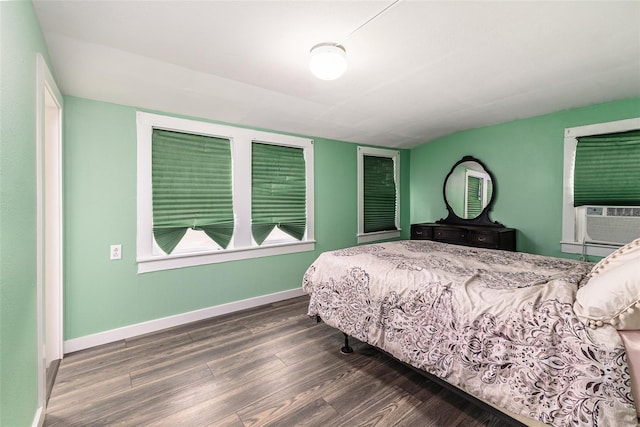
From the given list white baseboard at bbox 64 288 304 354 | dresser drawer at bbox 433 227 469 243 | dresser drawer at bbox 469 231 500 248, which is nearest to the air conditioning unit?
dresser drawer at bbox 469 231 500 248

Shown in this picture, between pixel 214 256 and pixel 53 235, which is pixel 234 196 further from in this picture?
pixel 53 235

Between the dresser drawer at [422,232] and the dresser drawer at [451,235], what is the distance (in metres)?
0.07

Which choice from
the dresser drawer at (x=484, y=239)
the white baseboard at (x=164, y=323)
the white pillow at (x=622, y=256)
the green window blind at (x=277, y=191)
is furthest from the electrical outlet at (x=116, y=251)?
the dresser drawer at (x=484, y=239)

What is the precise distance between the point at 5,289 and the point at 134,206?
5.86 feet

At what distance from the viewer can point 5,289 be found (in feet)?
3.34

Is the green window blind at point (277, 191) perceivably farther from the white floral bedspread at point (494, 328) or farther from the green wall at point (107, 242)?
the white floral bedspread at point (494, 328)

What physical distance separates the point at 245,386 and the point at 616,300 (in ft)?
6.86

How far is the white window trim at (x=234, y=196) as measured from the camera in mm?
2680

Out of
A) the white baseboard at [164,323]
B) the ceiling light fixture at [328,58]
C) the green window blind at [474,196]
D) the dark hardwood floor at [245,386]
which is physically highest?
the ceiling light fixture at [328,58]

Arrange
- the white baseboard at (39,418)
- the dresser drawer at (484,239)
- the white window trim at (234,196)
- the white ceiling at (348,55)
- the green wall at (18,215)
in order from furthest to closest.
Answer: the dresser drawer at (484,239)
the white window trim at (234,196)
the white ceiling at (348,55)
the white baseboard at (39,418)
the green wall at (18,215)

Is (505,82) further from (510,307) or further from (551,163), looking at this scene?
(510,307)

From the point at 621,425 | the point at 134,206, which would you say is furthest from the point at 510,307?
the point at 134,206

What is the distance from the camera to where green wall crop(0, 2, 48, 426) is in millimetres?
1016

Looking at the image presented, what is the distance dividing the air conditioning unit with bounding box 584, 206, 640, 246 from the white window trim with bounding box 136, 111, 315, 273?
3.25m
